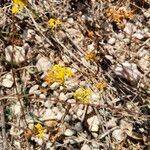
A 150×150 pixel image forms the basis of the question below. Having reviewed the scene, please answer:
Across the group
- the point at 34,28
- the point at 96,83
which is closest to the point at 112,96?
the point at 96,83

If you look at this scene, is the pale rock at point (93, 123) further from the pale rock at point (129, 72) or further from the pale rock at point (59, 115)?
the pale rock at point (129, 72)

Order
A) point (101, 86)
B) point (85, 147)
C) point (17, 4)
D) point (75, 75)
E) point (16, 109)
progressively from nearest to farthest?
point (17, 4), point (85, 147), point (16, 109), point (101, 86), point (75, 75)

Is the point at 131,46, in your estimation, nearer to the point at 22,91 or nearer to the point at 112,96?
the point at 112,96

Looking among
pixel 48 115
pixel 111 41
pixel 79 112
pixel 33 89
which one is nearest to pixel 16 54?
pixel 33 89

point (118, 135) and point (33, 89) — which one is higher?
point (33, 89)

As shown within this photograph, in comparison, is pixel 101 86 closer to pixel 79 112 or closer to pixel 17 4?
pixel 79 112

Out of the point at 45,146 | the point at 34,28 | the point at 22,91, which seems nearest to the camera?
the point at 45,146

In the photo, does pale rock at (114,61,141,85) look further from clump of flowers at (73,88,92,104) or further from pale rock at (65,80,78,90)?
clump of flowers at (73,88,92,104)
